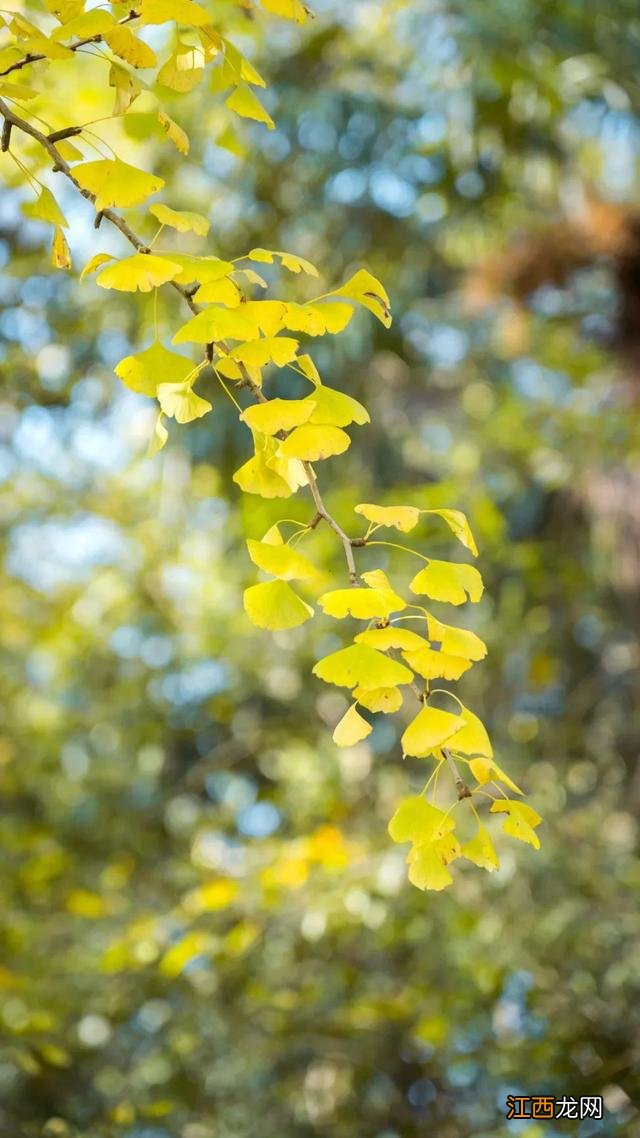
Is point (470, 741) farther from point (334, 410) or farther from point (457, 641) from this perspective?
point (334, 410)

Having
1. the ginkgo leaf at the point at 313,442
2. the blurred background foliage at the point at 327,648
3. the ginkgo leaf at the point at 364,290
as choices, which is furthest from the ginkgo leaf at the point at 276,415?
the blurred background foliage at the point at 327,648

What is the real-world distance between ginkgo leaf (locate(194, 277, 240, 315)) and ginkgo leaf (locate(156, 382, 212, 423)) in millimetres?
60

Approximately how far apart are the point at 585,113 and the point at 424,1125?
→ 2254mm

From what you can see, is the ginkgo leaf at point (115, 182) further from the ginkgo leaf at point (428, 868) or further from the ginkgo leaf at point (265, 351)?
the ginkgo leaf at point (428, 868)

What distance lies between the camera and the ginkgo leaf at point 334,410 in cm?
72

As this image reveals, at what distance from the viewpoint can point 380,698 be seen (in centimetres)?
70

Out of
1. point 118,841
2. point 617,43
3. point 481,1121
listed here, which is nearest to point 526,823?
point 481,1121

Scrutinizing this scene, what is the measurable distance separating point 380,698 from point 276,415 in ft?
0.62

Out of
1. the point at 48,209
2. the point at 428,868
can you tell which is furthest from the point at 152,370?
the point at 428,868

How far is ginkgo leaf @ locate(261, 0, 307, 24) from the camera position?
0.81m

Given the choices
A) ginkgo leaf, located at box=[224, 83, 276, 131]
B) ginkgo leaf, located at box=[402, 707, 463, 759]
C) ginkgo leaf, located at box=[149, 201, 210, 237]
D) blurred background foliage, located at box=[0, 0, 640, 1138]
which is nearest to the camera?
ginkgo leaf, located at box=[402, 707, 463, 759]

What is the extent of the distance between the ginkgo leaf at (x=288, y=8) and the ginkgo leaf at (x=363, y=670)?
1.54 ft

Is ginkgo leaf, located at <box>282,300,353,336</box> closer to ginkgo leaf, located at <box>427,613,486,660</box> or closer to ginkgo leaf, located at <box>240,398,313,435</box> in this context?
ginkgo leaf, located at <box>240,398,313,435</box>

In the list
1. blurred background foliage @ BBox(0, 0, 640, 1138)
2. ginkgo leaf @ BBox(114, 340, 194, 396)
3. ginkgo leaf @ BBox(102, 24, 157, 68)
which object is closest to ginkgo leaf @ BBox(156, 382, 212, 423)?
ginkgo leaf @ BBox(114, 340, 194, 396)
